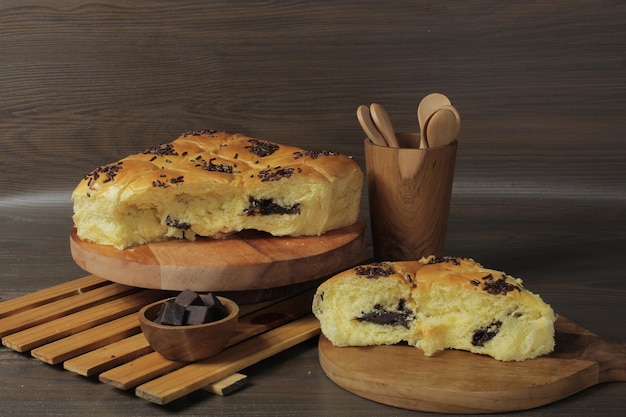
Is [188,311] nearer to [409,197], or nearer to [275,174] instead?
[275,174]

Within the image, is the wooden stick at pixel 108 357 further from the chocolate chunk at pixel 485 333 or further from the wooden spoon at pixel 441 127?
the wooden spoon at pixel 441 127

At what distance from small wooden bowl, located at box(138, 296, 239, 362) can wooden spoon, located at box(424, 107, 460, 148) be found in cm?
109

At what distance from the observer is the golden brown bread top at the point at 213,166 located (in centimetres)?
339

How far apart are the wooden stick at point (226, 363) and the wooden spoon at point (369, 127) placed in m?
0.77

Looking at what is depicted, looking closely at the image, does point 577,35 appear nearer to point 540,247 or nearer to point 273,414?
point 540,247

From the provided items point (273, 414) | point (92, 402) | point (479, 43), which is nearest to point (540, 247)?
point (479, 43)

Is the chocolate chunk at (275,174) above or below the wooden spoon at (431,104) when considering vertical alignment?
below

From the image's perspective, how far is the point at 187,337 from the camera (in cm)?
278

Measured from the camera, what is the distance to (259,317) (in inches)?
127

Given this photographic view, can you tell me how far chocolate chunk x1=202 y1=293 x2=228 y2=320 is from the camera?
287 cm

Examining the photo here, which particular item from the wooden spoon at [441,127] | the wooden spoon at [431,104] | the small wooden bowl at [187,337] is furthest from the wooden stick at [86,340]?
the wooden spoon at [431,104]

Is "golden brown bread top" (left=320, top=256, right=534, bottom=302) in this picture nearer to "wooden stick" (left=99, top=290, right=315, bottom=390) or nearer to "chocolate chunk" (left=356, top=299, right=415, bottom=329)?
"chocolate chunk" (left=356, top=299, right=415, bottom=329)

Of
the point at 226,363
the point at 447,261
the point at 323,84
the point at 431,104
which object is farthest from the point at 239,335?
the point at 323,84

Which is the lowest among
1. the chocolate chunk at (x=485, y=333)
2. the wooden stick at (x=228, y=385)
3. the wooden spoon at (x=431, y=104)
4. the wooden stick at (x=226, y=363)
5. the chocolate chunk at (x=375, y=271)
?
the wooden stick at (x=228, y=385)
